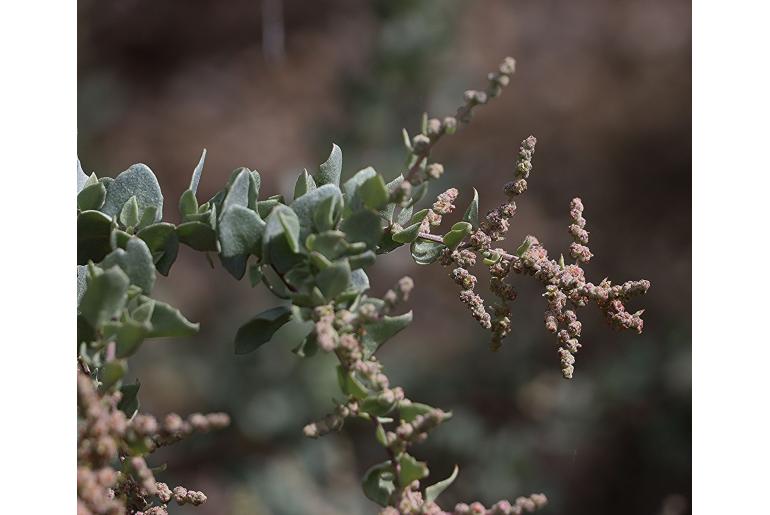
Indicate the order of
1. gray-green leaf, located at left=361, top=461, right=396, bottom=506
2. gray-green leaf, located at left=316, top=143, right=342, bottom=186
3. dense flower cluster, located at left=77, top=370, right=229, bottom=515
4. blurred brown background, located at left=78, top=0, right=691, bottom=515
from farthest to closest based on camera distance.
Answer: blurred brown background, located at left=78, top=0, right=691, bottom=515 → gray-green leaf, located at left=316, top=143, right=342, bottom=186 → gray-green leaf, located at left=361, top=461, right=396, bottom=506 → dense flower cluster, located at left=77, top=370, right=229, bottom=515

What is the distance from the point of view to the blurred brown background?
326 cm

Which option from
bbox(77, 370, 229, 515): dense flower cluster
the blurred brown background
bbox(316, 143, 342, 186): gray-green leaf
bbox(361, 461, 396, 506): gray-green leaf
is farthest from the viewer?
the blurred brown background

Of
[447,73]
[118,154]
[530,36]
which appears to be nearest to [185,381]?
[447,73]

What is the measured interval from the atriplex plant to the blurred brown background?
1.46 meters

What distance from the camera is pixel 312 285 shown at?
0.64 meters

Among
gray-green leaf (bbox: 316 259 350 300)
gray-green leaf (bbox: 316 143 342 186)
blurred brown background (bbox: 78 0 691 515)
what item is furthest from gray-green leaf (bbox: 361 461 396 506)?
blurred brown background (bbox: 78 0 691 515)

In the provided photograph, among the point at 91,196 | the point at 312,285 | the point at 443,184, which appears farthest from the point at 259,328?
the point at 443,184

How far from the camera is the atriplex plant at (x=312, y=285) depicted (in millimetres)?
559

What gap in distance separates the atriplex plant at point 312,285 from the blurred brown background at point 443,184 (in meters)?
1.46

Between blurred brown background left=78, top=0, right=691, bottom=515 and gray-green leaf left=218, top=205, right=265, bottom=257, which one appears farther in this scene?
blurred brown background left=78, top=0, right=691, bottom=515

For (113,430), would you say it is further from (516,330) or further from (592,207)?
(592,207)

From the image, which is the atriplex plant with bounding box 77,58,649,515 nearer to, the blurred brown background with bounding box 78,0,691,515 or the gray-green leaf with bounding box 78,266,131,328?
the gray-green leaf with bounding box 78,266,131,328

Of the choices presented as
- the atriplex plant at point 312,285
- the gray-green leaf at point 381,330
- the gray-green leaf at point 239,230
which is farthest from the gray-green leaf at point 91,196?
the gray-green leaf at point 381,330

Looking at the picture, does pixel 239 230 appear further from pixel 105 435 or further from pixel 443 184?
pixel 443 184
